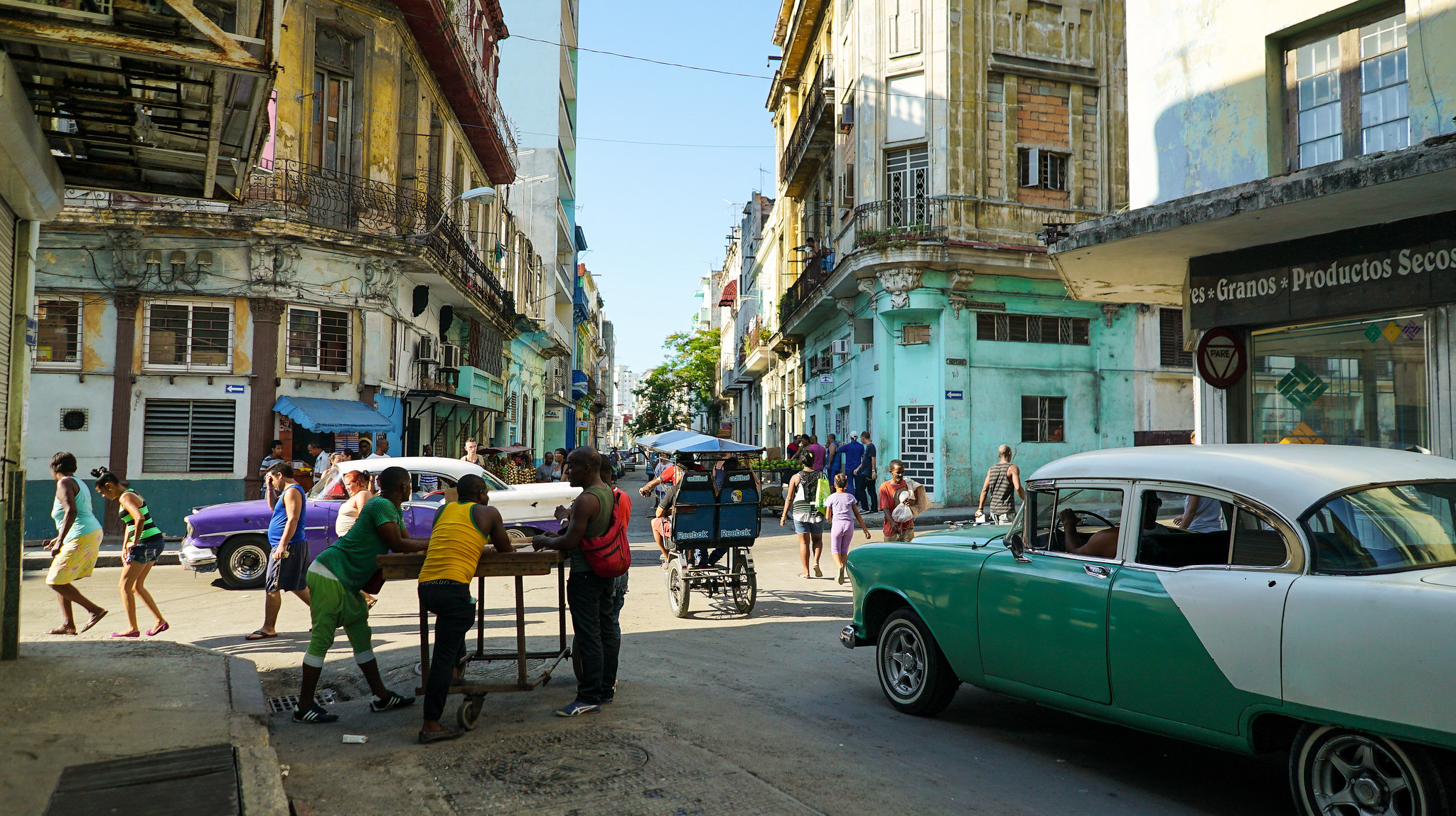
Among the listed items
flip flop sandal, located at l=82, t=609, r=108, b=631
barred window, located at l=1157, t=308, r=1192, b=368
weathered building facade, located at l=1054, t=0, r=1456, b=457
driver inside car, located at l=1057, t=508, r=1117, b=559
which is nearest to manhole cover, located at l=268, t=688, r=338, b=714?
flip flop sandal, located at l=82, t=609, r=108, b=631

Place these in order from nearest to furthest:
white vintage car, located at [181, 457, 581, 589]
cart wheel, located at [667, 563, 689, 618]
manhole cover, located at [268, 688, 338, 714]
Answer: manhole cover, located at [268, 688, 338, 714] → cart wheel, located at [667, 563, 689, 618] → white vintage car, located at [181, 457, 581, 589]

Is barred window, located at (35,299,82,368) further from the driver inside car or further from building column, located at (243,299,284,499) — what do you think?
the driver inside car

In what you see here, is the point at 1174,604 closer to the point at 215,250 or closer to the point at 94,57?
the point at 94,57

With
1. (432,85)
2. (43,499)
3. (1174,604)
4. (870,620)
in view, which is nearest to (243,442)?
(43,499)

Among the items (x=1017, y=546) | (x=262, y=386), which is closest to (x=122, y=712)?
(x=1017, y=546)

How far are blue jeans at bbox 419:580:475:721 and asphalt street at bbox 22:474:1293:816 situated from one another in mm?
309

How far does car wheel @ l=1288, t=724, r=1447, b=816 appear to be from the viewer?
3768mm

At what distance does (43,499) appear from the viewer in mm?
17109

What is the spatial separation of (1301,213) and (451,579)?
327 inches

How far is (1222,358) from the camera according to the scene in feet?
37.2

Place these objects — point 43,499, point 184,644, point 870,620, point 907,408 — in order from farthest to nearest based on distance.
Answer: point 907,408
point 43,499
point 184,644
point 870,620

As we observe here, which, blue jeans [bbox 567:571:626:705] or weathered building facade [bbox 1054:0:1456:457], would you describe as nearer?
blue jeans [bbox 567:571:626:705]

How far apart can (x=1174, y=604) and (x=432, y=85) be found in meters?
23.2

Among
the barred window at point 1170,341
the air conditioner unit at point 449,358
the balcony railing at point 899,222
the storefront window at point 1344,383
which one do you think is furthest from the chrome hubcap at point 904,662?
the barred window at point 1170,341
